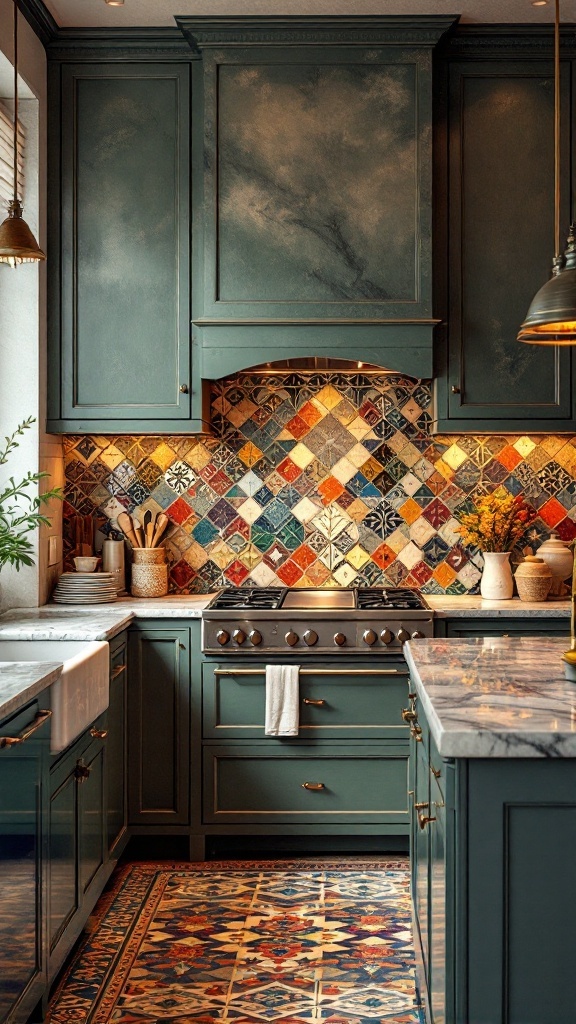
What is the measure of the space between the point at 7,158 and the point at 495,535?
2472mm

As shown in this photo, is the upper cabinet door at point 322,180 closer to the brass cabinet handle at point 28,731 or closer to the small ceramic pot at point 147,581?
the small ceramic pot at point 147,581

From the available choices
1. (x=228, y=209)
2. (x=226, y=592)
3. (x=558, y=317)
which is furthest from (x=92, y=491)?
(x=558, y=317)

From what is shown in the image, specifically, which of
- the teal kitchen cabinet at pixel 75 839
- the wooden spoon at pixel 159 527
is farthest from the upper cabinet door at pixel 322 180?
the teal kitchen cabinet at pixel 75 839

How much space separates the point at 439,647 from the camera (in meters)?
2.83

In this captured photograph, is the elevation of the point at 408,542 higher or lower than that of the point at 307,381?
lower

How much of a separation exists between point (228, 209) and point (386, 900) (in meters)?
2.70

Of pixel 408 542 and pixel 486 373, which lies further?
pixel 408 542

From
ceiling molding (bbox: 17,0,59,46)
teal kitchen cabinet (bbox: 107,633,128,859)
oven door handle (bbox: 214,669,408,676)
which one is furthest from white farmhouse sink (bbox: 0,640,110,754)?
ceiling molding (bbox: 17,0,59,46)

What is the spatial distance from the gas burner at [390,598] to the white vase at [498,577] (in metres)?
0.31

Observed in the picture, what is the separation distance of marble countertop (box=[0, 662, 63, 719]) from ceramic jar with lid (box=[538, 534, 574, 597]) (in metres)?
2.36

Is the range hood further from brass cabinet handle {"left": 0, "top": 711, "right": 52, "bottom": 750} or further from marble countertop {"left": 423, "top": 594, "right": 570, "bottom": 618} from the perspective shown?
brass cabinet handle {"left": 0, "top": 711, "right": 52, "bottom": 750}

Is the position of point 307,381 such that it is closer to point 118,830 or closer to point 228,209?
point 228,209

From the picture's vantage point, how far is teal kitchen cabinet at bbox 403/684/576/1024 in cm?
186

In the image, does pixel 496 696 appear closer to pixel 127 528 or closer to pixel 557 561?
pixel 557 561
